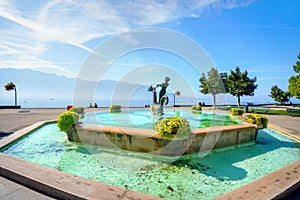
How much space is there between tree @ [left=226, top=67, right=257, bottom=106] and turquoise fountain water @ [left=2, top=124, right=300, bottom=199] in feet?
85.5

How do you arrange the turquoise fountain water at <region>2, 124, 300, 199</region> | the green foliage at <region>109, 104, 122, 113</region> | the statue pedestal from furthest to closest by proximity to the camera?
the green foliage at <region>109, 104, 122, 113</region>
the statue pedestal
the turquoise fountain water at <region>2, 124, 300, 199</region>

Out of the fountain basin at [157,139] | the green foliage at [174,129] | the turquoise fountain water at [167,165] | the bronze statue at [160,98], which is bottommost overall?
the turquoise fountain water at [167,165]

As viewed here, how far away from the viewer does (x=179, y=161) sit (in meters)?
4.93

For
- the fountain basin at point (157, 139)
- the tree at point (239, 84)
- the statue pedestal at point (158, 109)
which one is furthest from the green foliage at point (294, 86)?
the fountain basin at point (157, 139)

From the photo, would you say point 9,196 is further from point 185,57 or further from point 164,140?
point 185,57

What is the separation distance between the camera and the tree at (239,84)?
3061 centimetres

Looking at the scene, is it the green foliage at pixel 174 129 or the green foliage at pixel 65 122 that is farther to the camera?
the green foliage at pixel 65 122

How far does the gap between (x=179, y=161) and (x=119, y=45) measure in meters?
9.20

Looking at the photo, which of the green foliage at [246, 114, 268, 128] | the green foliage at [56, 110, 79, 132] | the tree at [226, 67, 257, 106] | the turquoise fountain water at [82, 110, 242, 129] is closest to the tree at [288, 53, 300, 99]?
the tree at [226, 67, 257, 106]

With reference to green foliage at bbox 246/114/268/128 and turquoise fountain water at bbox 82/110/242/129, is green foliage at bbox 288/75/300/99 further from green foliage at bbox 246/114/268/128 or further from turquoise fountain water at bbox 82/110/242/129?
green foliage at bbox 246/114/268/128

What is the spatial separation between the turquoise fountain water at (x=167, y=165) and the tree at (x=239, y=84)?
26059 millimetres

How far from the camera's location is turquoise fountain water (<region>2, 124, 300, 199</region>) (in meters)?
3.57

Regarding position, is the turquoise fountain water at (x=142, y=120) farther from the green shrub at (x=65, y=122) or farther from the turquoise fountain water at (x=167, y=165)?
the turquoise fountain water at (x=167, y=165)

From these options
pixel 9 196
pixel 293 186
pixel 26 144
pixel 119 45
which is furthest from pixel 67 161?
pixel 119 45
